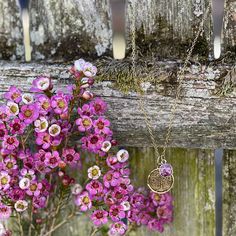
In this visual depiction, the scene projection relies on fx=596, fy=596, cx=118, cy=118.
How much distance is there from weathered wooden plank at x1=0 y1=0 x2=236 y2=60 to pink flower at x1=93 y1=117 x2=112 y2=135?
0.93 feet

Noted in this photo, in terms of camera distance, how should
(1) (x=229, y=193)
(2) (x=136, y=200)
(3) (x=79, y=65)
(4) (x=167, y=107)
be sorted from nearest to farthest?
1. (3) (x=79, y=65)
2. (4) (x=167, y=107)
3. (2) (x=136, y=200)
4. (1) (x=229, y=193)

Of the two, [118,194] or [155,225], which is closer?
[118,194]

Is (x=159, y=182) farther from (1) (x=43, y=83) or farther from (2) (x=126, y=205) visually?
(1) (x=43, y=83)

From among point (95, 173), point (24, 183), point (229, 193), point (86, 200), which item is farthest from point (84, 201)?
point (229, 193)

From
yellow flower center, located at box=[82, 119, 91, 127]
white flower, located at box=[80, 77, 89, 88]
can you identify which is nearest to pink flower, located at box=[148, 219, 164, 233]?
yellow flower center, located at box=[82, 119, 91, 127]

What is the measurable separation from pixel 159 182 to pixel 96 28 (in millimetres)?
582

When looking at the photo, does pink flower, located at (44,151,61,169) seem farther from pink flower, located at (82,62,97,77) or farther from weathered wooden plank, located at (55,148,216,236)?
weathered wooden plank, located at (55,148,216,236)

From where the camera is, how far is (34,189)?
6.60 feet

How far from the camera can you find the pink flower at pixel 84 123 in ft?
6.37

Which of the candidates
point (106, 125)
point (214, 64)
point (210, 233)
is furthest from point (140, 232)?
point (214, 64)

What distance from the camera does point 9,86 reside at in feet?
6.79

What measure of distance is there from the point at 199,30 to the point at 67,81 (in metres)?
0.48

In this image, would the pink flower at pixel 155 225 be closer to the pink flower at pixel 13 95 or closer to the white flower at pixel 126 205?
the white flower at pixel 126 205

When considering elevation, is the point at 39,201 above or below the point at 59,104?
below
